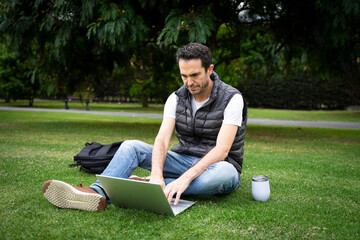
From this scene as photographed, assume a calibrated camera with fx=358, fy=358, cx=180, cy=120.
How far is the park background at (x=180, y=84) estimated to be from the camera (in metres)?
2.79

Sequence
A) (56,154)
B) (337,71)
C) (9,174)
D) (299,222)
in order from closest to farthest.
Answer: (299,222)
(9,174)
(56,154)
(337,71)

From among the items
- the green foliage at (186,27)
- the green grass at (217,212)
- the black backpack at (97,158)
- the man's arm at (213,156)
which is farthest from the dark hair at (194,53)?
the green foliage at (186,27)

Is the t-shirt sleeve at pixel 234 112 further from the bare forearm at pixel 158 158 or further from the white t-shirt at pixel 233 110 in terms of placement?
the bare forearm at pixel 158 158

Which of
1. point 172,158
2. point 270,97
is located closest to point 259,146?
point 172,158

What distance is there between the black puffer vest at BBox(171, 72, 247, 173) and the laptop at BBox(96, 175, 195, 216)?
0.61 meters

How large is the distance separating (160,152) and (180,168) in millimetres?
378

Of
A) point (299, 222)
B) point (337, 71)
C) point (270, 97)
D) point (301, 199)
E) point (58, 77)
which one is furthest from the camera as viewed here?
point (270, 97)

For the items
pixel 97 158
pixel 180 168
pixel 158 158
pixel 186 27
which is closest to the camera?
pixel 158 158

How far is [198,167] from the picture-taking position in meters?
3.04

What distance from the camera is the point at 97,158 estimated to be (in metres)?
4.49

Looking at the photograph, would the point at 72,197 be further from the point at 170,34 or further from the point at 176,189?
the point at 170,34

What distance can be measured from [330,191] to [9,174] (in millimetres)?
3823

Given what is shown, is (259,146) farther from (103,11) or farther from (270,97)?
(270,97)

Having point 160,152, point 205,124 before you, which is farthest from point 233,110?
point 160,152
